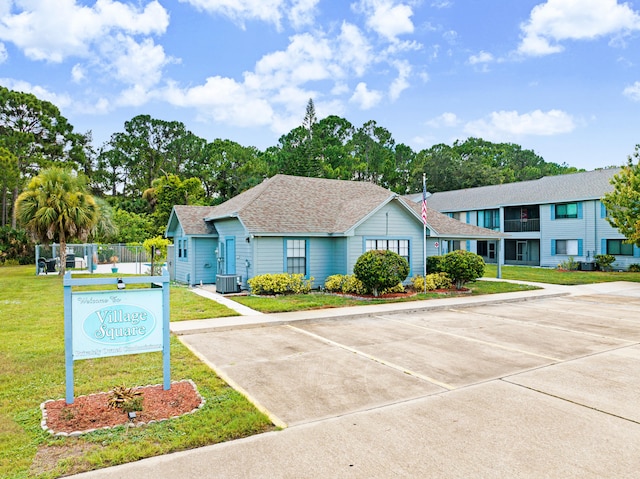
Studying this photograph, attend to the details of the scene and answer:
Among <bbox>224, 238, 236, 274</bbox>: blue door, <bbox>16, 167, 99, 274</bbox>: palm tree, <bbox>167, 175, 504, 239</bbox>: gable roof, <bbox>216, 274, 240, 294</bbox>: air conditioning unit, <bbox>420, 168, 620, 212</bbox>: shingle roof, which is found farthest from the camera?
<bbox>420, 168, 620, 212</bbox>: shingle roof

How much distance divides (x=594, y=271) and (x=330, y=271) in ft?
71.4

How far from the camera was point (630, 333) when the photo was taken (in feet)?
34.5

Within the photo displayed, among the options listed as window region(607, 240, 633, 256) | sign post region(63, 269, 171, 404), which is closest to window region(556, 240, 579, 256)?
window region(607, 240, 633, 256)

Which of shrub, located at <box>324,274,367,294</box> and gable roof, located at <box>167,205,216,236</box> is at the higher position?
gable roof, located at <box>167,205,216,236</box>

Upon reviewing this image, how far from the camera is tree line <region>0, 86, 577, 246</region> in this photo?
43719 mm

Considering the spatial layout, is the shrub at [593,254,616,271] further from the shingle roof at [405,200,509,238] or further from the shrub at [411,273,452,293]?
the shrub at [411,273,452,293]

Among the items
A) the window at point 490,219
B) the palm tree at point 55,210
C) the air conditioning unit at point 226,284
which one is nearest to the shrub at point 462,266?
the air conditioning unit at point 226,284

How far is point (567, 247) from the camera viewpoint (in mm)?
32219

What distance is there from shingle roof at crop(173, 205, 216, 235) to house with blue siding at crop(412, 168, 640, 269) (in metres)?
17.3

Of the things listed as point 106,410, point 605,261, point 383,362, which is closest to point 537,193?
point 605,261

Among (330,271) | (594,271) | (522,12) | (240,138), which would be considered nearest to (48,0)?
(330,271)

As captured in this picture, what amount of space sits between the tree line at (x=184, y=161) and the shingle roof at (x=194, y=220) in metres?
19.6

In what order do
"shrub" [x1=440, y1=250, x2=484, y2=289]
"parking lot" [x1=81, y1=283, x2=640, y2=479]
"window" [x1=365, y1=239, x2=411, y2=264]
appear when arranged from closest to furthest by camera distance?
"parking lot" [x1=81, y1=283, x2=640, y2=479] → "window" [x1=365, y1=239, x2=411, y2=264] → "shrub" [x1=440, y1=250, x2=484, y2=289]

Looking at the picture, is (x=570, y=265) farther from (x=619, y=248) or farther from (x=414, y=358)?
(x=414, y=358)
